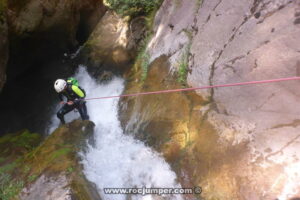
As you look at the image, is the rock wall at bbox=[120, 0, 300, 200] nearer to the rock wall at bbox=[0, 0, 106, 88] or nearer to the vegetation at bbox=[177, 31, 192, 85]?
the vegetation at bbox=[177, 31, 192, 85]

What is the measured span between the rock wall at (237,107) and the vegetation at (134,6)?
2574 millimetres

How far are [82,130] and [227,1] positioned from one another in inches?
183

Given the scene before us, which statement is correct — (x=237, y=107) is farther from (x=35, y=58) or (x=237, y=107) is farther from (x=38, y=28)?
(x=35, y=58)

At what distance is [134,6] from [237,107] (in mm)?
5824

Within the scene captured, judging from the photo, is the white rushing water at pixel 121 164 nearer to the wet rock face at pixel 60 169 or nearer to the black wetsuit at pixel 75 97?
the wet rock face at pixel 60 169

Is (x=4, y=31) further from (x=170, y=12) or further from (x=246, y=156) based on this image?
(x=246, y=156)

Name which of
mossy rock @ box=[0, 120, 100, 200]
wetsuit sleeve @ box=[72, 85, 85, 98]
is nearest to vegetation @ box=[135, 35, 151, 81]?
wetsuit sleeve @ box=[72, 85, 85, 98]

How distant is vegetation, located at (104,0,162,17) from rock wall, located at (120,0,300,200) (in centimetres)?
257

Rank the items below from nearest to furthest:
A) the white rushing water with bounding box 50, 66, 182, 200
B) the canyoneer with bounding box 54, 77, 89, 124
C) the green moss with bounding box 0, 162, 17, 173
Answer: the white rushing water with bounding box 50, 66, 182, 200 → the green moss with bounding box 0, 162, 17, 173 → the canyoneer with bounding box 54, 77, 89, 124

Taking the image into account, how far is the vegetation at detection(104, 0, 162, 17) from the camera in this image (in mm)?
8433

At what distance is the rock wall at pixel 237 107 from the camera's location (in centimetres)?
379

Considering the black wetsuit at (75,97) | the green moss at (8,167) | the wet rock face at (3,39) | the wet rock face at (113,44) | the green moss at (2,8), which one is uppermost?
the wet rock face at (113,44)

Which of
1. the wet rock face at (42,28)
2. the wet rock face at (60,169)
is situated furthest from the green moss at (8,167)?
the wet rock face at (42,28)

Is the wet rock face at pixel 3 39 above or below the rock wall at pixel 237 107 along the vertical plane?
above
